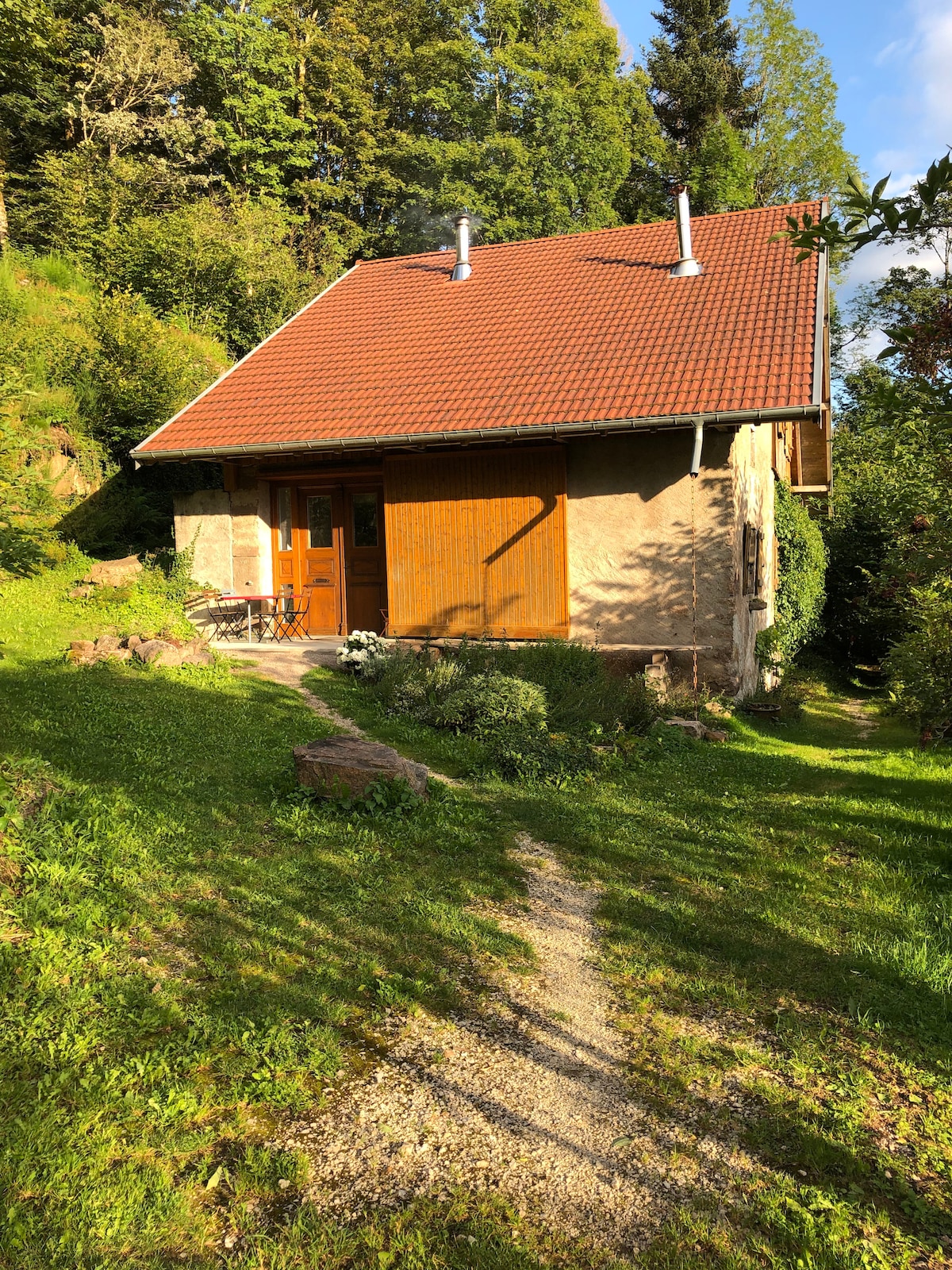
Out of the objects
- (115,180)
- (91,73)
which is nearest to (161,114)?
(91,73)

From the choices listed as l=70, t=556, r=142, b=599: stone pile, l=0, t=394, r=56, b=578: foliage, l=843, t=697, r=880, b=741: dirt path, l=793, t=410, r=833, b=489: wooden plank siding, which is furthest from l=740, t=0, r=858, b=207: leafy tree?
l=0, t=394, r=56, b=578: foliage

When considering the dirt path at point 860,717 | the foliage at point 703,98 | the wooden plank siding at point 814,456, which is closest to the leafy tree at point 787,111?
the foliage at point 703,98

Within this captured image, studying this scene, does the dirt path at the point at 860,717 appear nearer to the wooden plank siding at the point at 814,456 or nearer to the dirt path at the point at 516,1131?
the wooden plank siding at the point at 814,456

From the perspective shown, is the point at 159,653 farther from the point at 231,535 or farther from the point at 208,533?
the point at 208,533

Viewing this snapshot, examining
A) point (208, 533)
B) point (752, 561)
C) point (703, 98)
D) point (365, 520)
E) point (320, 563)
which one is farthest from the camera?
point (703, 98)

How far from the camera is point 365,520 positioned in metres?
12.7

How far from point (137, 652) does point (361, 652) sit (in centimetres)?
248

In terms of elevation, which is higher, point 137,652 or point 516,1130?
point 137,652

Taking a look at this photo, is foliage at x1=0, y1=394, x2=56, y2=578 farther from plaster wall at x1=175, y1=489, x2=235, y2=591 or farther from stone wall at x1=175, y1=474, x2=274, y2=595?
plaster wall at x1=175, y1=489, x2=235, y2=591

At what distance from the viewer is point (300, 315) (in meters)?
14.8

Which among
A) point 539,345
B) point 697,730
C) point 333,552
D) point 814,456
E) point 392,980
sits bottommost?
point 392,980

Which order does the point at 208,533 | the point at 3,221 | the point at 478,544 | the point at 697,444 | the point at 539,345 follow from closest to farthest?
the point at 697,444 < the point at 478,544 < the point at 539,345 < the point at 208,533 < the point at 3,221

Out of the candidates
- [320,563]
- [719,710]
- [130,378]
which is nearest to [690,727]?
[719,710]

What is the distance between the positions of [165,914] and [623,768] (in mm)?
4344
